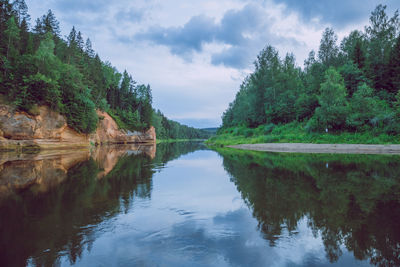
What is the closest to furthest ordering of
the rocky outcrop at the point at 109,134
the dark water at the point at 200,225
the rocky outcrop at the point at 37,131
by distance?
the dark water at the point at 200,225, the rocky outcrop at the point at 37,131, the rocky outcrop at the point at 109,134

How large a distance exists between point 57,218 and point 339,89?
39.5 m

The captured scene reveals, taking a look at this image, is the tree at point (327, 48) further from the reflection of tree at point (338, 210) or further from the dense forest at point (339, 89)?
the reflection of tree at point (338, 210)

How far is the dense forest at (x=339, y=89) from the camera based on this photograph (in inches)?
1297

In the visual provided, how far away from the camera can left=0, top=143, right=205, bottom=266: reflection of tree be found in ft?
12.1

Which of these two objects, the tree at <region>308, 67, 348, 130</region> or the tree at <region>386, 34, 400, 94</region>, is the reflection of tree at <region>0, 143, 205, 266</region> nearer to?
the tree at <region>308, 67, 348, 130</region>

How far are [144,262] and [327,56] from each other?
6150 centimetres

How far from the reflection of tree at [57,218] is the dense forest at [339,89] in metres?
34.2

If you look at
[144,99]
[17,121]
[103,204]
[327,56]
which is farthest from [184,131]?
[103,204]

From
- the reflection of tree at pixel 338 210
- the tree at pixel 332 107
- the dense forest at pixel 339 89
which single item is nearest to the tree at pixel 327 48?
the dense forest at pixel 339 89

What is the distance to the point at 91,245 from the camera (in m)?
3.98

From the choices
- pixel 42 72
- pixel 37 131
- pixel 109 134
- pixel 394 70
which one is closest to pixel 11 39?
pixel 42 72

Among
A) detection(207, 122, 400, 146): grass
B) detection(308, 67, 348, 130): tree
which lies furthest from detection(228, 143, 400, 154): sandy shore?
detection(308, 67, 348, 130): tree

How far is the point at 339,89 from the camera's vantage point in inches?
1367

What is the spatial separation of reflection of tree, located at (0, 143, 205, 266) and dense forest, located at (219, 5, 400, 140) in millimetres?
34153
